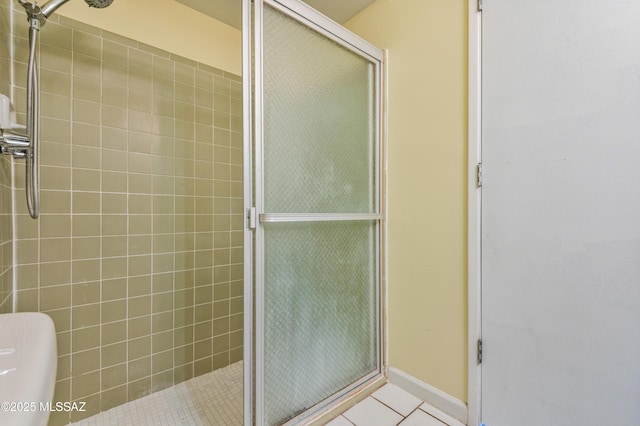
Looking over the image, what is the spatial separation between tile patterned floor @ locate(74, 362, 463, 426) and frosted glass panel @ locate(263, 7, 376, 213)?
1.03 m

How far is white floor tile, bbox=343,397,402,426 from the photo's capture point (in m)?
1.34

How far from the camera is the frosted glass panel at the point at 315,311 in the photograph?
48.6 inches

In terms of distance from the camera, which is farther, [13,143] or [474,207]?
[474,207]

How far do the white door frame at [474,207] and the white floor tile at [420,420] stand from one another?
150 millimetres

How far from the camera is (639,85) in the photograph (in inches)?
36.5

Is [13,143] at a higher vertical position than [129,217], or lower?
higher

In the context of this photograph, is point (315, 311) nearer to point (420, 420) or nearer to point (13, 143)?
point (420, 420)

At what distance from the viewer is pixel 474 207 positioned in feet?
4.23

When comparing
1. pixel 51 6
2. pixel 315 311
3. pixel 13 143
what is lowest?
pixel 315 311

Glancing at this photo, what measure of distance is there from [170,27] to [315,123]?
116 cm

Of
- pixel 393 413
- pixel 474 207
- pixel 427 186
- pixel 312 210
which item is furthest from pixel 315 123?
pixel 393 413

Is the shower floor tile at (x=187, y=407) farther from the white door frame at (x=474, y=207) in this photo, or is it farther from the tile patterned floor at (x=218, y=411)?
the white door frame at (x=474, y=207)

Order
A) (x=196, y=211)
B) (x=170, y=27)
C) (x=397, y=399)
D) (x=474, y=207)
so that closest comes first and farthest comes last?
(x=474, y=207) < (x=397, y=399) < (x=170, y=27) < (x=196, y=211)

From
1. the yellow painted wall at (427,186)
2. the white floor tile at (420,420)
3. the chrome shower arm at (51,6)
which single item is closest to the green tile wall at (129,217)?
the chrome shower arm at (51,6)
